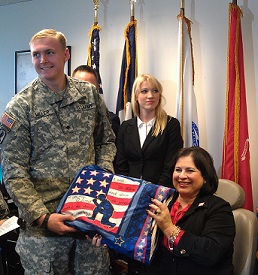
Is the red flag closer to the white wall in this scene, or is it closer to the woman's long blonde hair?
the white wall

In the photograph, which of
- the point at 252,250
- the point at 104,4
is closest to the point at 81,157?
the point at 252,250

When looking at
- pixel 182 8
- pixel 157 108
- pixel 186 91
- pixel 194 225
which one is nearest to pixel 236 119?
pixel 186 91

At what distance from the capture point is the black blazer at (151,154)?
94.6 inches

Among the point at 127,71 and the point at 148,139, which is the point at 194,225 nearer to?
the point at 148,139

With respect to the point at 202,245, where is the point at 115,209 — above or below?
above

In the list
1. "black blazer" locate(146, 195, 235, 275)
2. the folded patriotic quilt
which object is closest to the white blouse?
"black blazer" locate(146, 195, 235, 275)

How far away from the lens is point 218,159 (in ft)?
10.0

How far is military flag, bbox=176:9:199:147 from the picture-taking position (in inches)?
114

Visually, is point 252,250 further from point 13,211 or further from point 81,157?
point 13,211

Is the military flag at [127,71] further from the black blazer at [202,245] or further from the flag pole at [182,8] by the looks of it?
the black blazer at [202,245]

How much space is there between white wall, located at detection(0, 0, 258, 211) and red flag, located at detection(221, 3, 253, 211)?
197mm

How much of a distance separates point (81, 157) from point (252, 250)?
89 cm

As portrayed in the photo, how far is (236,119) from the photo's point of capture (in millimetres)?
2719

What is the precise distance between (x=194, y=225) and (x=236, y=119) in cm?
138
